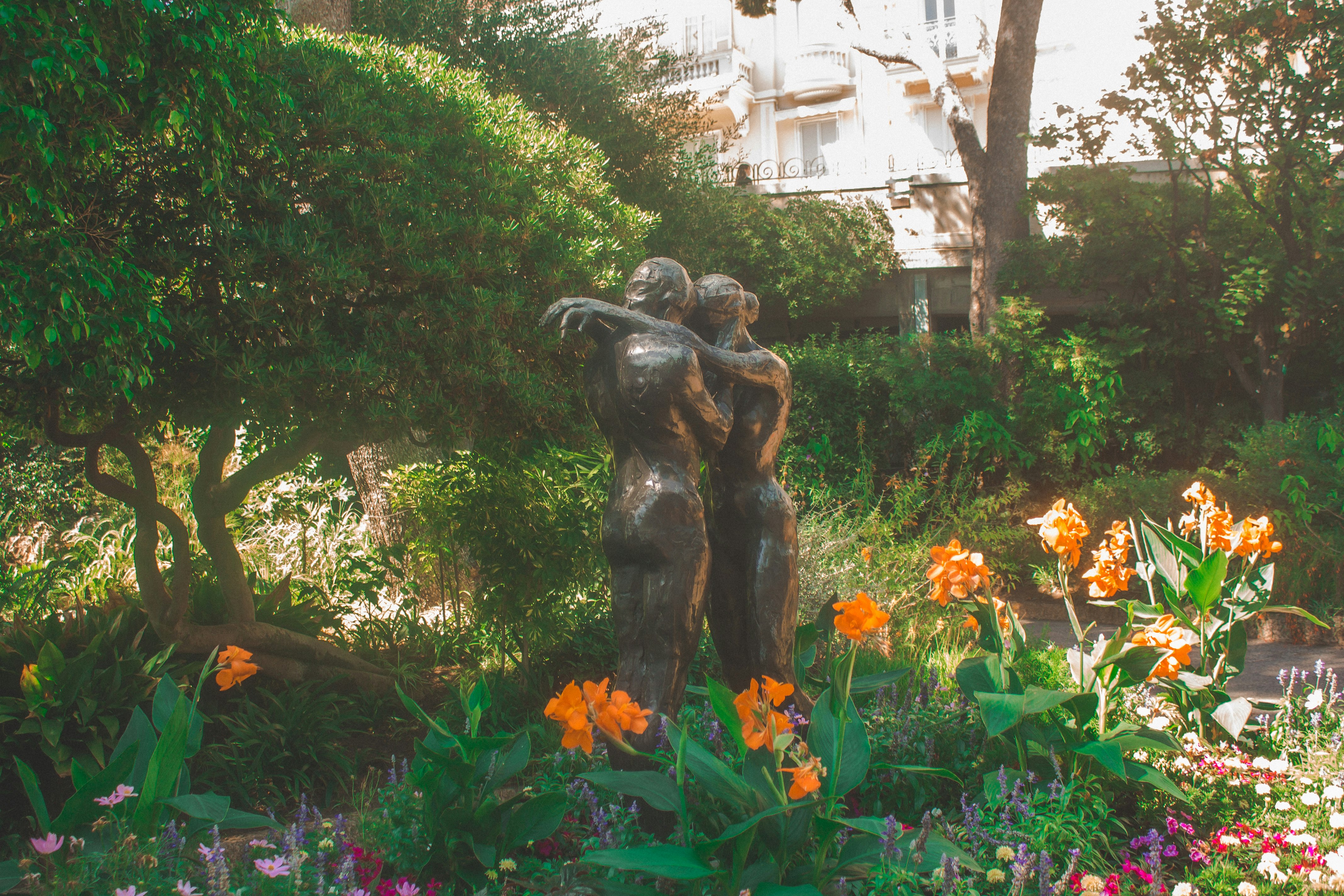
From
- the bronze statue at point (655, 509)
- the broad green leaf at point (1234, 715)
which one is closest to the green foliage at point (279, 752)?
the bronze statue at point (655, 509)

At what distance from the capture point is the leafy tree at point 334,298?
148 inches

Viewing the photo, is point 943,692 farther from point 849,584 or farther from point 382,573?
point 382,573

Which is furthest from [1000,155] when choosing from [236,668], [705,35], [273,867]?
[705,35]

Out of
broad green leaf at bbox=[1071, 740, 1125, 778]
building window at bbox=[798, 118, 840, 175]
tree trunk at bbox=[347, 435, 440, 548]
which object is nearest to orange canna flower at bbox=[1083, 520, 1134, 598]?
broad green leaf at bbox=[1071, 740, 1125, 778]

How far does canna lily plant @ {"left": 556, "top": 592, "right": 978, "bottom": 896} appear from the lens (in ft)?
6.14

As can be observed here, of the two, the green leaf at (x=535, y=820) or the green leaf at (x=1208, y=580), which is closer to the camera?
the green leaf at (x=535, y=820)

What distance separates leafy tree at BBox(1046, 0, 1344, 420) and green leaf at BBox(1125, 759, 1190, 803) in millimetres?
6761

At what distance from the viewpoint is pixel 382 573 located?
5.15 metres

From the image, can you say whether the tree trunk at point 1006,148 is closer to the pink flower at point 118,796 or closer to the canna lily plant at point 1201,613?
the canna lily plant at point 1201,613

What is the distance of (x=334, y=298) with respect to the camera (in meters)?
3.96

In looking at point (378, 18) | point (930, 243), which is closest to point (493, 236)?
point (378, 18)

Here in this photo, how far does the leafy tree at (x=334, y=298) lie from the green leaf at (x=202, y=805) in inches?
79.8

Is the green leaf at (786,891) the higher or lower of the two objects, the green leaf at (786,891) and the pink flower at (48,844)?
the lower

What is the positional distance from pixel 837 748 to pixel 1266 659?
5.11 metres
